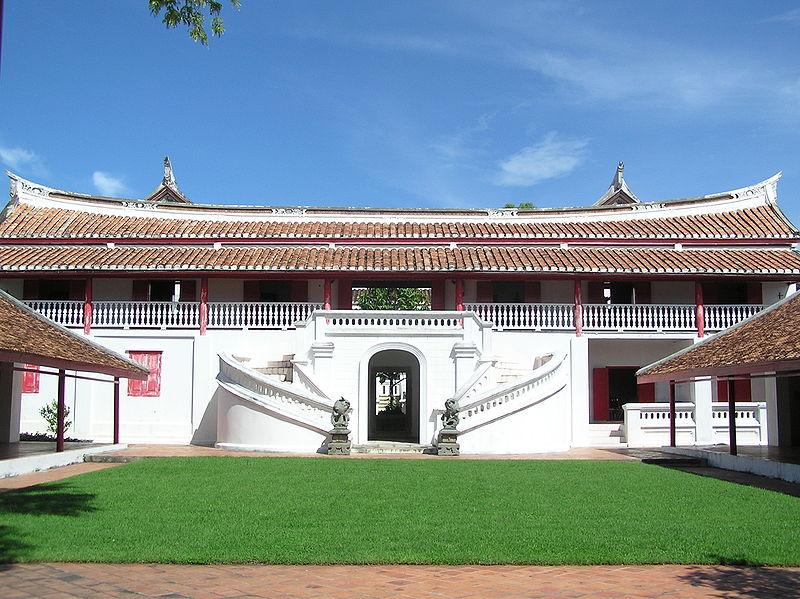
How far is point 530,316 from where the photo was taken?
2456cm

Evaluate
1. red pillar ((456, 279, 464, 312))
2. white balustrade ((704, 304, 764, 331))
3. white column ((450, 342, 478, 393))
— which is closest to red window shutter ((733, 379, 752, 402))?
white balustrade ((704, 304, 764, 331))

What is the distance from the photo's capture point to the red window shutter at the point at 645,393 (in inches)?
971

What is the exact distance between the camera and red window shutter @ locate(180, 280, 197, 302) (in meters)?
25.0

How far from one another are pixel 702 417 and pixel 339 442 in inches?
393

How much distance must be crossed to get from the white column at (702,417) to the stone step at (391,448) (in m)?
7.50

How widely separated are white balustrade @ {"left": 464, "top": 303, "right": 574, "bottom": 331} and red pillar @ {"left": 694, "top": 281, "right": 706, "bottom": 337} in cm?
Result: 364

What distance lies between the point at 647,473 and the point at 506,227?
1379cm

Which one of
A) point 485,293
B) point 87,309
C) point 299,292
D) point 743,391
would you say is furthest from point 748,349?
point 87,309

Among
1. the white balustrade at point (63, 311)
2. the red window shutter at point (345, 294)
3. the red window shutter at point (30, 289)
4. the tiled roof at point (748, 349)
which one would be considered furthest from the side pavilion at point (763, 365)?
the red window shutter at point (30, 289)

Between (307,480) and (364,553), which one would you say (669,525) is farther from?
(307,480)

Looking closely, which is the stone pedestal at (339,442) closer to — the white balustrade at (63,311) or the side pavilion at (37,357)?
the side pavilion at (37,357)

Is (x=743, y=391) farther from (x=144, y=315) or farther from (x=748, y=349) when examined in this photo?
(x=144, y=315)

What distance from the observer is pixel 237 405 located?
65.8 feet

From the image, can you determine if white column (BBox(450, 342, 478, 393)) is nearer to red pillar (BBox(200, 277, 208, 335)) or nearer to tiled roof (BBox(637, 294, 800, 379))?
tiled roof (BBox(637, 294, 800, 379))
